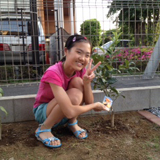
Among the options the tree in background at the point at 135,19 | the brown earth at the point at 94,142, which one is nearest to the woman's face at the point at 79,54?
the brown earth at the point at 94,142

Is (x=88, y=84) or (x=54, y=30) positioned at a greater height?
Result: (x=54, y=30)

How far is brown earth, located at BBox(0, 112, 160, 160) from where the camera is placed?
1.61 m

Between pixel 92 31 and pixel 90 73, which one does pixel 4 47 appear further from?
pixel 90 73

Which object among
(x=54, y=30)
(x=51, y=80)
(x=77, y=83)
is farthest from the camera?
(x=54, y=30)

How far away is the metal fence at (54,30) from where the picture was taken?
2.60 m

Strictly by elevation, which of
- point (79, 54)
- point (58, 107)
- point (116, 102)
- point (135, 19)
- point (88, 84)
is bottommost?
point (116, 102)

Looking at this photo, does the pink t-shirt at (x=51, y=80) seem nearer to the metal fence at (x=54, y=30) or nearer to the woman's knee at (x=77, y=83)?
the woman's knee at (x=77, y=83)

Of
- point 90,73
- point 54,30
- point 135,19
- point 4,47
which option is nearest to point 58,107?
point 90,73

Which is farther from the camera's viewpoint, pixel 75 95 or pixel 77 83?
pixel 77 83

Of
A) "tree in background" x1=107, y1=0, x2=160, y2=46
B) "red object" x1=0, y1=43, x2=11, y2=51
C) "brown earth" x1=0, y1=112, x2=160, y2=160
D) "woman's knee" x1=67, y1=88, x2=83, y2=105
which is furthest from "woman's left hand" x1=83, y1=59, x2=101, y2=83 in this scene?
"red object" x1=0, y1=43, x2=11, y2=51

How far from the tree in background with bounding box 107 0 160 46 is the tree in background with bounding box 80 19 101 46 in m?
0.24

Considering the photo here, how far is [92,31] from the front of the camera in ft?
8.98

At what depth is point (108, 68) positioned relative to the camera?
1.93m

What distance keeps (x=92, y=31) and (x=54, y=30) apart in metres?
0.63
